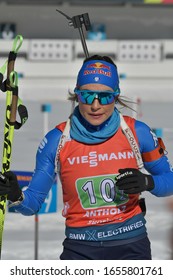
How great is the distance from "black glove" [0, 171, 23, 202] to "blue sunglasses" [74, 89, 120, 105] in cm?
55

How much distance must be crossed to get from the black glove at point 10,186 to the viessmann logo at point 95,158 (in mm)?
338

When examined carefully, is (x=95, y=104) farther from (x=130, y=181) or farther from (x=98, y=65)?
(x=130, y=181)

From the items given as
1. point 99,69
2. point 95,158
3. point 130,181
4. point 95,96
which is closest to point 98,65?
point 99,69

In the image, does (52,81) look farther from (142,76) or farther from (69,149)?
(69,149)

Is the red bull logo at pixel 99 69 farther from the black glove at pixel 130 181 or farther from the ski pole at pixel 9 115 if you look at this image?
the black glove at pixel 130 181

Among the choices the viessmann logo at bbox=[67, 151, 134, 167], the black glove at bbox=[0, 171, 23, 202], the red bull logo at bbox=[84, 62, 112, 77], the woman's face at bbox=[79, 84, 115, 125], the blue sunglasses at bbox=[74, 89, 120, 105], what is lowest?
the black glove at bbox=[0, 171, 23, 202]

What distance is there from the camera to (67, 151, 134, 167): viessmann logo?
419cm

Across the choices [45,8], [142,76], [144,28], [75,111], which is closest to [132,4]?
[144,28]

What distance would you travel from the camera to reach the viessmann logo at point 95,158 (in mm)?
4191

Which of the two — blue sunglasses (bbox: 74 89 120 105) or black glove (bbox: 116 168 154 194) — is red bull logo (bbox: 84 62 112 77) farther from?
black glove (bbox: 116 168 154 194)

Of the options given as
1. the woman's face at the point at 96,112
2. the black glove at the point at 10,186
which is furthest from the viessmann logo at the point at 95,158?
the black glove at the point at 10,186

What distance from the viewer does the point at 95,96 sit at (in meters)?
4.14

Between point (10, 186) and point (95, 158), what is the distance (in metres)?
0.49

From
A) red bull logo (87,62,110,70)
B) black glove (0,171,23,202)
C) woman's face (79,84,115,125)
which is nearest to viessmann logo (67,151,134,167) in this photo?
woman's face (79,84,115,125)
